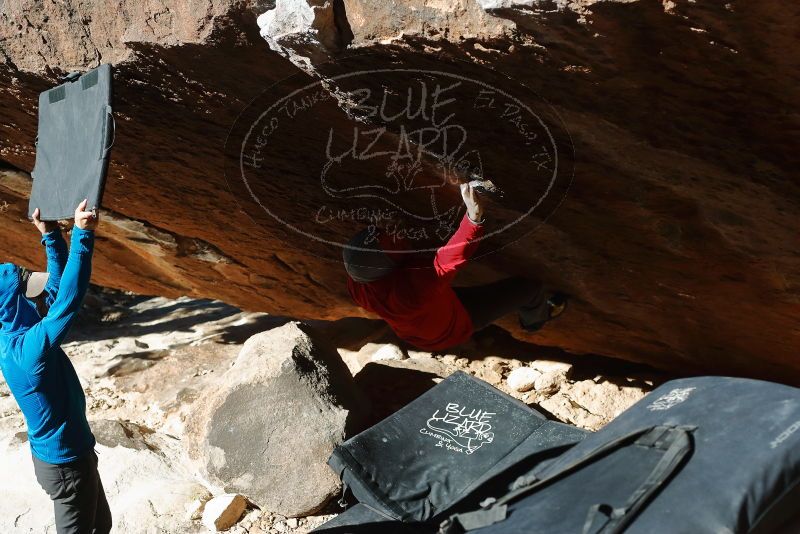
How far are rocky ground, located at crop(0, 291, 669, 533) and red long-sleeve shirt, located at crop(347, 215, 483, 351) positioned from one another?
0.77 m

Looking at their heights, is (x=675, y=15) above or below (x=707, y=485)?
above

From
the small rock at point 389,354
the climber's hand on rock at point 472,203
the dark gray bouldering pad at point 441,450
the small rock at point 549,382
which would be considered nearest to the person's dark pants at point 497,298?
the dark gray bouldering pad at point 441,450

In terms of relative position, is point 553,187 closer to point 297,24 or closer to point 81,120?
point 297,24

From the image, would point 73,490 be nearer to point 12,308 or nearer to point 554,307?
point 12,308

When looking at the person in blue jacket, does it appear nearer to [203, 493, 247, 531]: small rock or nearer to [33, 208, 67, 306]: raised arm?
[33, 208, 67, 306]: raised arm

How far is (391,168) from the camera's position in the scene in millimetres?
2525

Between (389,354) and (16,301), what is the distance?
7.10 feet

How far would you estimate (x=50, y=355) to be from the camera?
2.35 m

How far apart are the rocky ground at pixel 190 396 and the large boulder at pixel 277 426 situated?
0.33 ft

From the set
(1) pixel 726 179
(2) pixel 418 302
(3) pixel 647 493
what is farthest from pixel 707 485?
(2) pixel 418 302

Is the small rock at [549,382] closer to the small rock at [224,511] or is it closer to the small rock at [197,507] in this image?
the small rock at [224,511]

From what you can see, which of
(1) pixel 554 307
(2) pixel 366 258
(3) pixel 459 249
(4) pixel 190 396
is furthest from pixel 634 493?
(4) pixel 190 396

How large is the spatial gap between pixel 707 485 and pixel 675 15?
107cm

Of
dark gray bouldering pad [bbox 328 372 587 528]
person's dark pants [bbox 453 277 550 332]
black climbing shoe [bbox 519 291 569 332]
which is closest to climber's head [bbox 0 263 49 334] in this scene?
dark gray bouldering pad [bbox 328 372 587 528]
